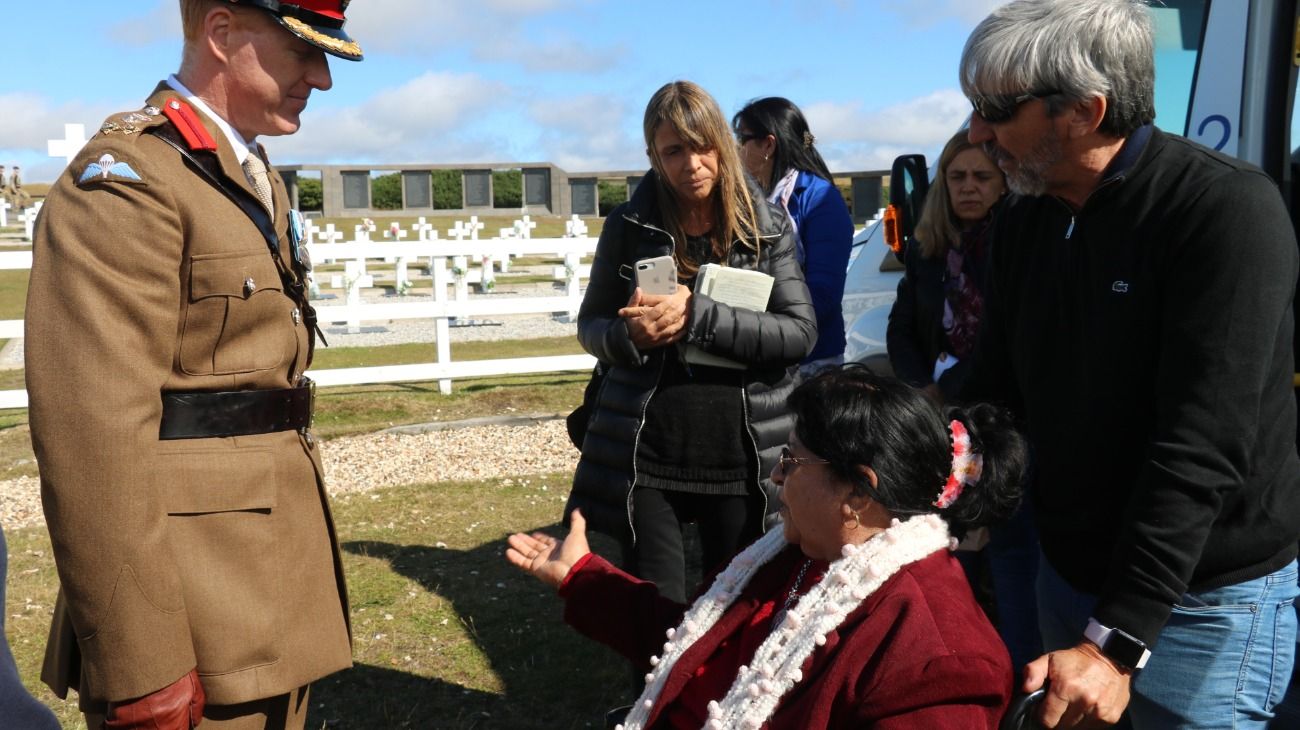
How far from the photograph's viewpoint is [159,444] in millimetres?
2307

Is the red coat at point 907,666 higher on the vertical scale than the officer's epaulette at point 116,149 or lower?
lower

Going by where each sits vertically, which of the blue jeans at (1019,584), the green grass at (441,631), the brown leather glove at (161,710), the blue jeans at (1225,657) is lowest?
the green grass at (441,631)

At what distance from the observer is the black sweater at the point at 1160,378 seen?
2.01m

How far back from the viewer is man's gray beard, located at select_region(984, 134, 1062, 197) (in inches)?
86.4

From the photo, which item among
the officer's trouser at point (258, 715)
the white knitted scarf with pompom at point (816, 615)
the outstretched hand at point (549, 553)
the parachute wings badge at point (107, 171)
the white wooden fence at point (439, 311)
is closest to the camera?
the white knitted scarf with pompom at point (816, 615)

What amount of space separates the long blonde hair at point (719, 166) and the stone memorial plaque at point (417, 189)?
43.1 metres

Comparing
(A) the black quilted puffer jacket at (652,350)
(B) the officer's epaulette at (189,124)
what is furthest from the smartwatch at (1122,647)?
(B) the officer's epaulette at (189,124)

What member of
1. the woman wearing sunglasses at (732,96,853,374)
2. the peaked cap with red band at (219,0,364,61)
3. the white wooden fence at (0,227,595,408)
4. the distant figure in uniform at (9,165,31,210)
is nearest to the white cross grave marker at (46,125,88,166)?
the white wooden fence at (0,227,595,408)

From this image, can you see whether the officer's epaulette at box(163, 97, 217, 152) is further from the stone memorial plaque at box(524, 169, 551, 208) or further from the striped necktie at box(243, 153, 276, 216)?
the stone memorial plaque at box(524, 169, 551, 208)

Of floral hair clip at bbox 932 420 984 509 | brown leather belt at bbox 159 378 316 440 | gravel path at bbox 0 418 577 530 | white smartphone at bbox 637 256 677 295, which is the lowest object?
gravel path at bbox 0 418 577 530

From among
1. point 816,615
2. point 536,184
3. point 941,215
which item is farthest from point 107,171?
point 536,184

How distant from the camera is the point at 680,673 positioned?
7.61 ft

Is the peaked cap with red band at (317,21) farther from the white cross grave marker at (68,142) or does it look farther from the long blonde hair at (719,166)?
the white cross grave marker at (68,142)

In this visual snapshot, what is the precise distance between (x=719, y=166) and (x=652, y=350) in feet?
1.89
